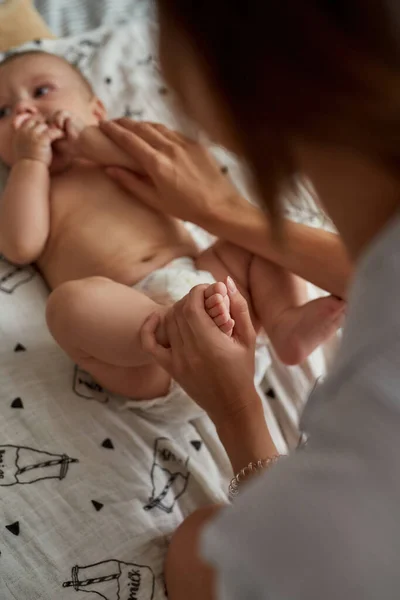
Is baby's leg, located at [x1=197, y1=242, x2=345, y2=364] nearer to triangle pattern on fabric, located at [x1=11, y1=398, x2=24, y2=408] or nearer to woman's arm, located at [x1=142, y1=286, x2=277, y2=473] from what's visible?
woman's arm, located at [x1=142, y1=286, x2=277, y2=473]

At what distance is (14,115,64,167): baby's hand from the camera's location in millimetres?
1091

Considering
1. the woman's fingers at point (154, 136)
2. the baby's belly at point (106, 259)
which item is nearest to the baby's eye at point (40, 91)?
the woman's fingers at point (154, 136)

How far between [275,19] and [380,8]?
0.06m

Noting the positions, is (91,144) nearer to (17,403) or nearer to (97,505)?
(17,403)

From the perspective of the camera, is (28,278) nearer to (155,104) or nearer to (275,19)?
(155,104)

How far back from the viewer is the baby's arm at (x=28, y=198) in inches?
40.5

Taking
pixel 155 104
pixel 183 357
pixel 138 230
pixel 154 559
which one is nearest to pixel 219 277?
pixel 138 230

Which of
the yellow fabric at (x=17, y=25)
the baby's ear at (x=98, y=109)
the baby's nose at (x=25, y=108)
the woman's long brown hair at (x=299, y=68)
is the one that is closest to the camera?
the woman's long brown hair at (x=299, y=68)

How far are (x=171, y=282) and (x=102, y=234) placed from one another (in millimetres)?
179

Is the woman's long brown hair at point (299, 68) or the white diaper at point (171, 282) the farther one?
the white diaper at point (171, 282)

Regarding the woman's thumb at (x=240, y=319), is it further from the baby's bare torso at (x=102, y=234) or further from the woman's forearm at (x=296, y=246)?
the baby's bare torso at (x=102, y=234)

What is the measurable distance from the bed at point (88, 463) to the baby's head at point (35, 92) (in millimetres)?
305

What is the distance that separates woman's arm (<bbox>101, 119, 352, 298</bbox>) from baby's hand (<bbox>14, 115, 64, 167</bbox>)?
0.10 m

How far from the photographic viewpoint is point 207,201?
101 centimetres
